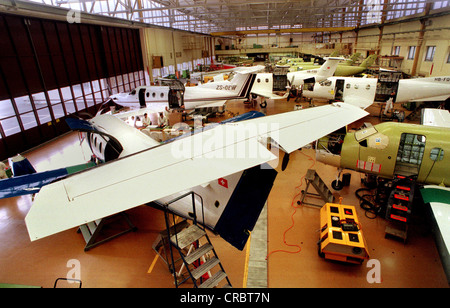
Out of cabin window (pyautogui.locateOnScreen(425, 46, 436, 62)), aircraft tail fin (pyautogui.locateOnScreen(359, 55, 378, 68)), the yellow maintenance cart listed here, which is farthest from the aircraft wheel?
aircraft tail fin (pyautogui.locateOnScreen(359, 55, 378, 68))

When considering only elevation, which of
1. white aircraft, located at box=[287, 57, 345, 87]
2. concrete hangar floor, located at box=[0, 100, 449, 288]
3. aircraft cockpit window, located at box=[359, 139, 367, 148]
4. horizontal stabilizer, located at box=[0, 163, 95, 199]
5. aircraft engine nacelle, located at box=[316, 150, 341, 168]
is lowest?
concrete hangar floor, located at box=[0, 100, 449, 288]

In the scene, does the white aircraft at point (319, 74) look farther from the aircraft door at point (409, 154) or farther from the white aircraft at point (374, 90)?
the aircraft door at point (409, 154)

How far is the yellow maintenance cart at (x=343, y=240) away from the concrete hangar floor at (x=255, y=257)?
38cm

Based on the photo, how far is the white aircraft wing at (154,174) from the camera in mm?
2537

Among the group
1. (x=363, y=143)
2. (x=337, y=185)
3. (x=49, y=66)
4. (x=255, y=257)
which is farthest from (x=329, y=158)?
(x=49, y=66)

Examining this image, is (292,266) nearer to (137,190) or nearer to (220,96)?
(137,190)

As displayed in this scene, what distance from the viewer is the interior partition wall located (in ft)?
50.1

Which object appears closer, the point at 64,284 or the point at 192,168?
the point at 192,168

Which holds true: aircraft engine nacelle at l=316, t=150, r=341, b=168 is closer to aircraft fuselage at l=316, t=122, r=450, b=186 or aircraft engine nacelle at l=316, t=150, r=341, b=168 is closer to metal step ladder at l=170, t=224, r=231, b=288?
aircraft fuselage at l=316, t=122, r=450, b=186

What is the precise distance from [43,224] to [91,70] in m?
23.9

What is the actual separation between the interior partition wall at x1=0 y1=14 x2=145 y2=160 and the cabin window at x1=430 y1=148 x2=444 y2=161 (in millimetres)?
19805

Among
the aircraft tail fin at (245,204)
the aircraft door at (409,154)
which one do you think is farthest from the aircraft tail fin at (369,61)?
the aircraft tail fin at (245,204)
